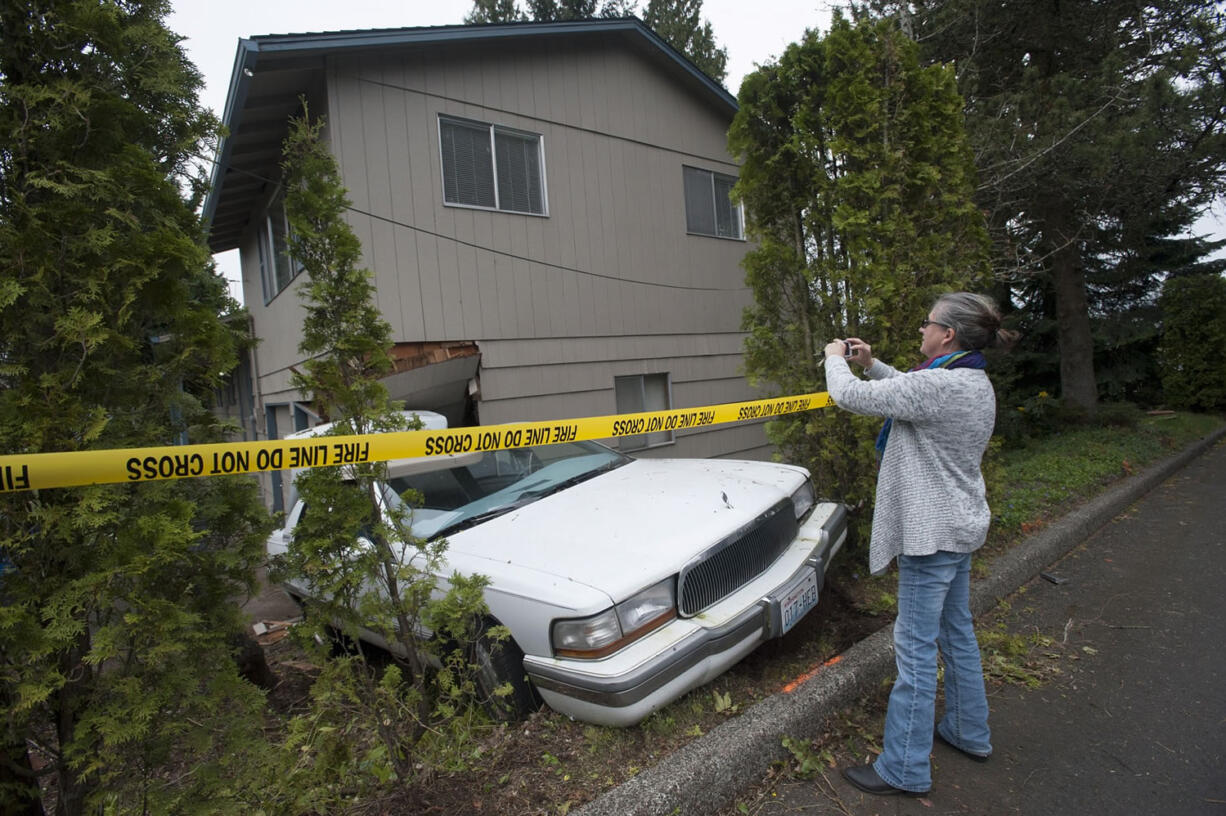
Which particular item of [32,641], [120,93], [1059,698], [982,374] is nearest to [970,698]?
[1059,698]

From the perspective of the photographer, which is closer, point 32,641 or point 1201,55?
point 32,641

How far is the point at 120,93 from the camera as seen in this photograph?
2107 millimetres

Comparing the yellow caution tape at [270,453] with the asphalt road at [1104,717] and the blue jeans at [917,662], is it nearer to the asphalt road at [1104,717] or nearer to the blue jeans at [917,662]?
the blue jeans at [917,662]

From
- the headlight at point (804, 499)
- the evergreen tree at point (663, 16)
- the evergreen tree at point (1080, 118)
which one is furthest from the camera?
the evergreen tree at point (663, 16)

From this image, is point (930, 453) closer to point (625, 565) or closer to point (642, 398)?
point (625, 565)

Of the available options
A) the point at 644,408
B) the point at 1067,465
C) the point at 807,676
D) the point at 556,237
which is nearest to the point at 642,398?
the point at 644,408

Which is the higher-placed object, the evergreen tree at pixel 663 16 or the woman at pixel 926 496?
the evergreen tree at pixel 663 16

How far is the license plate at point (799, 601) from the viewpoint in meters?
2.99

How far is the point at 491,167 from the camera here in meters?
7.36

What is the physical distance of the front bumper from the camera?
2.51 meters

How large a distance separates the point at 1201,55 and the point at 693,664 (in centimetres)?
1032

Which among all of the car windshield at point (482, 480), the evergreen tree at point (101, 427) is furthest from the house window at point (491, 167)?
the evergreen tree at point (101, 427)

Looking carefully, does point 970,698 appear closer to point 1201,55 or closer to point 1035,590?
point 1035,590

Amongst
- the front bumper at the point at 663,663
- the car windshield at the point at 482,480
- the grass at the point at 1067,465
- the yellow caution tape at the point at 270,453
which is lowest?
the grass at the point at 1067,465
